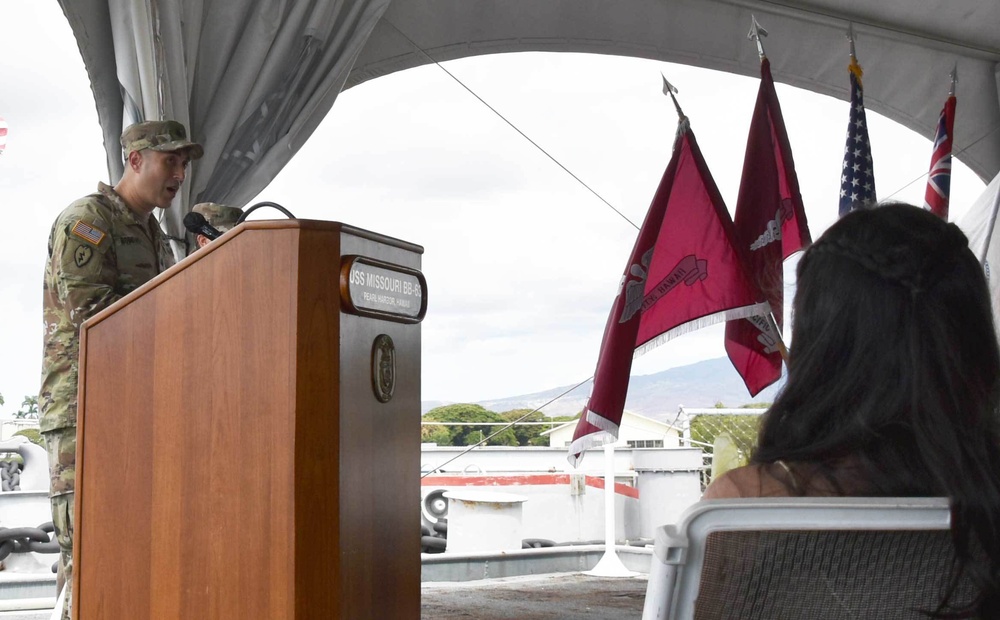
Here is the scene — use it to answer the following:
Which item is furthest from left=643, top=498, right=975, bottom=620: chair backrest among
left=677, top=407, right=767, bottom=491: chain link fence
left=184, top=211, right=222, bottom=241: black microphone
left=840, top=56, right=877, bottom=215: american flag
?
left=840, top=56, right=877, bottom=215: american flag

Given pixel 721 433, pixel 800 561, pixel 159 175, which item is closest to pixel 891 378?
pixel 800 561

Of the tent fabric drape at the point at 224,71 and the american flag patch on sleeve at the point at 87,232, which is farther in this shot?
the tent fabric drape at the point at 224,71

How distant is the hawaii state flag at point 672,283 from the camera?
10.0 ft

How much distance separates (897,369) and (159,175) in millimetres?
2089

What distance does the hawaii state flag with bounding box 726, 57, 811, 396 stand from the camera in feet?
10.7

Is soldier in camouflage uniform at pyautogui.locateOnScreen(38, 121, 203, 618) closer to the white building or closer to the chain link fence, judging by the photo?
the chain link fence

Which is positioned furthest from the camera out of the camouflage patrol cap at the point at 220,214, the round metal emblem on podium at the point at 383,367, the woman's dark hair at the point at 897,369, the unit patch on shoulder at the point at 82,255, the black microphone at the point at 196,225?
the camouflage patrol cap at the point at 220,214

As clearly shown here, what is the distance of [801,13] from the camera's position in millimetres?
4543

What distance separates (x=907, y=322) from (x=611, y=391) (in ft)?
7.59

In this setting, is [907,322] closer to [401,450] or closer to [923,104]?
[401,450]

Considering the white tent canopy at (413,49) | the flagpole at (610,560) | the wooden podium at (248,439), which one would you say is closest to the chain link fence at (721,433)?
the flagpole at (610,560)

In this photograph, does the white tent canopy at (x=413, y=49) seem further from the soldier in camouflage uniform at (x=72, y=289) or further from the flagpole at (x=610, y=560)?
the flagpole at (x=610, y=560)

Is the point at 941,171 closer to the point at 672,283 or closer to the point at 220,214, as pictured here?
the point at 672,283

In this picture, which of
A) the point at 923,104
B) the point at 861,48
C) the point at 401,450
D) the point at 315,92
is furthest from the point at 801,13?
the point at 401,450
